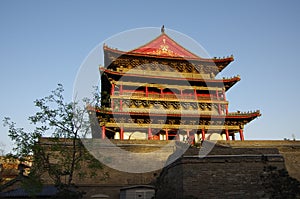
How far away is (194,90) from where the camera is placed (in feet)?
76.3

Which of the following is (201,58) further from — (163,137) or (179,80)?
(163,137)

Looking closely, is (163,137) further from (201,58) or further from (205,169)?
(205,169)

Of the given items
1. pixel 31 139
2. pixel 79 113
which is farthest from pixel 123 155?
pixel 31 139

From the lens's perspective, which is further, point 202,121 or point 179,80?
point 179,80

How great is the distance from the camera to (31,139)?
33.8ft

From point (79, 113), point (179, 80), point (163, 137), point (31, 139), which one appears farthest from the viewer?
point (179, 80)

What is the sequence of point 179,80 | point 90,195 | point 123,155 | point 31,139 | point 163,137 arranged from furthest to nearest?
point 179,80
point 163,137
point 123,155
point 90,195
point 31,139

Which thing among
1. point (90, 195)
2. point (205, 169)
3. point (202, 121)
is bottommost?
point (90, 195)

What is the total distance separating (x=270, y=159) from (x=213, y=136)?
11.6 m

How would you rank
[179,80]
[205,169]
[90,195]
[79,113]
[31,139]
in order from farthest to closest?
1. [179,80]
2. [90,195]
3. [79,113]
4. [31,139]
5. [205,169]

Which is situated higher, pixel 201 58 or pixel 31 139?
pixel 201 58

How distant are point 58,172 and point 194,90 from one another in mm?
15377

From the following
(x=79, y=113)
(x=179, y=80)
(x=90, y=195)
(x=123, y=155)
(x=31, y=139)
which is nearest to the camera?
(x=31, y=139)

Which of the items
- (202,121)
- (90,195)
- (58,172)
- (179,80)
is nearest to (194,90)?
(179,80)
